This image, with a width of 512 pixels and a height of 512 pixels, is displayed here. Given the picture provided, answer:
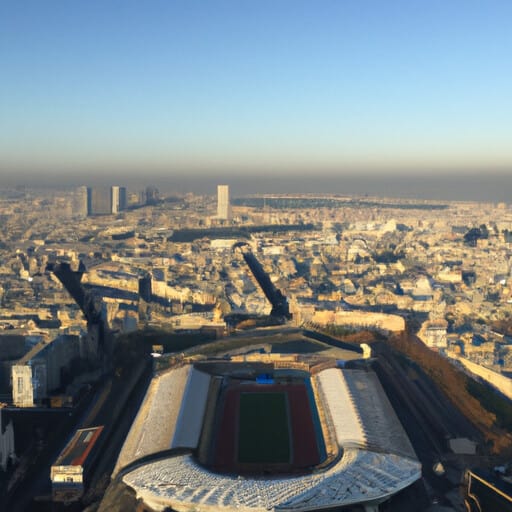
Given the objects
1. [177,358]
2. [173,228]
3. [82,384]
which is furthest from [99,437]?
[173,228]

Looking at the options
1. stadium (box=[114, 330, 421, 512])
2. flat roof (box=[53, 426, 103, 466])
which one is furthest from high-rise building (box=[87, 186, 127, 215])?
flat roof (box=[53, 426, 103, 466])

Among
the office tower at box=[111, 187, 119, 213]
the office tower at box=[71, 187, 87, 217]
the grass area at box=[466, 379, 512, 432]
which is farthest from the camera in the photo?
the office tower at box=[111, 187, 119, 213]

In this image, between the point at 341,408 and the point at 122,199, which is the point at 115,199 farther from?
the point at 341,408

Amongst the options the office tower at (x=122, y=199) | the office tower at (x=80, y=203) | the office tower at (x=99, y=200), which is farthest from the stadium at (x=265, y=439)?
the office tower at (x=122, y=199)

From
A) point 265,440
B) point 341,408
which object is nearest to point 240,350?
point 341,408

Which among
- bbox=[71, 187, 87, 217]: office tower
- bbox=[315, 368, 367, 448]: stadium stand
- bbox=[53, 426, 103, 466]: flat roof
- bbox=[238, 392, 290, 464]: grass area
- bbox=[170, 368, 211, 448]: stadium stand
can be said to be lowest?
bbox=[238, 392, 290, 464]: grass area

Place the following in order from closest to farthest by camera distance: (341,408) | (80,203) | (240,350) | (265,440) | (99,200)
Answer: (265,440) < (341,408) < (240,350) < (80,203) < (99,200)

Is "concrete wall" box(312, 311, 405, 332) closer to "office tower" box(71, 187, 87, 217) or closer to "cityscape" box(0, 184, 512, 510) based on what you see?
"cityscape" box(0, 184, 512, 510)
